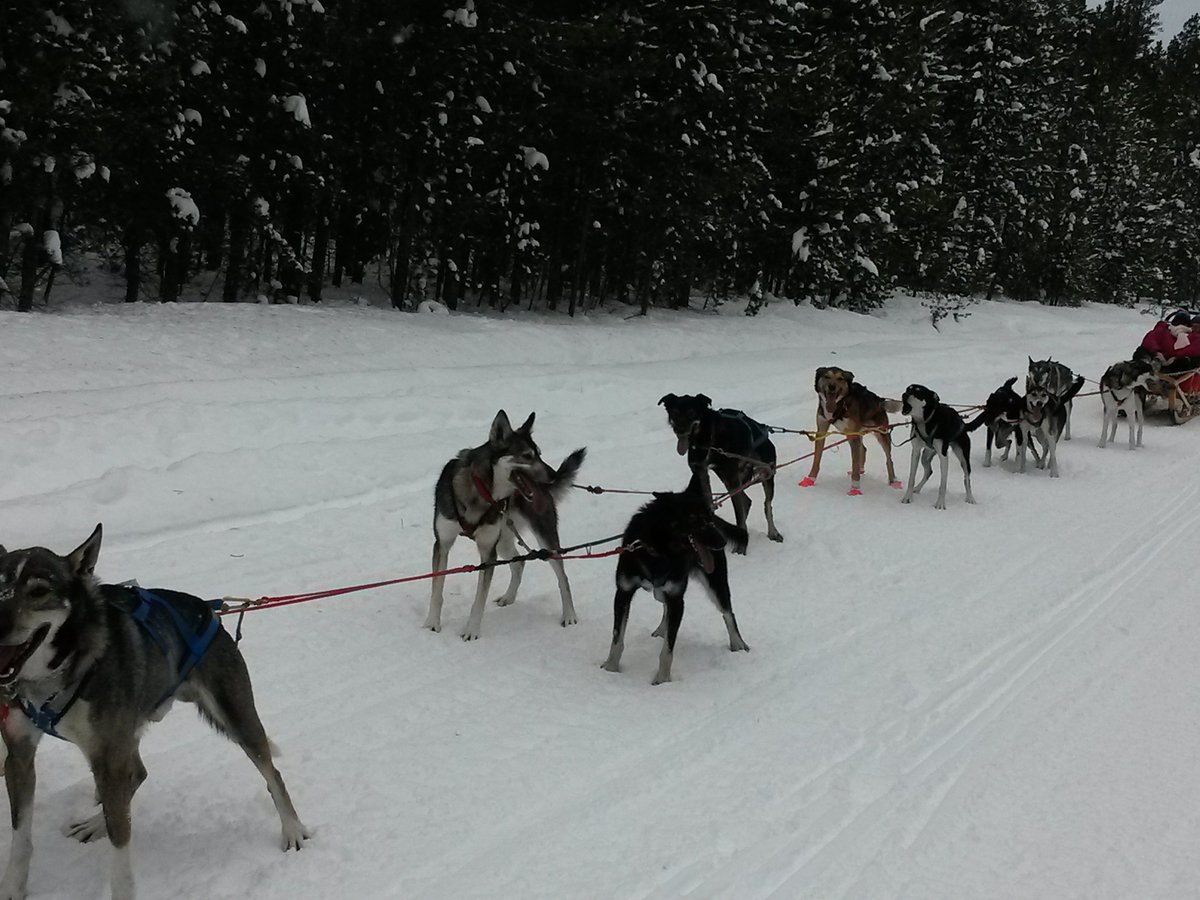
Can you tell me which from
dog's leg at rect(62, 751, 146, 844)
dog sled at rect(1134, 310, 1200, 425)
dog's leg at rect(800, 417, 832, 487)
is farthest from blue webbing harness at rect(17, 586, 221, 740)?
dog sled at rect(1134, 310, 1200, 425)

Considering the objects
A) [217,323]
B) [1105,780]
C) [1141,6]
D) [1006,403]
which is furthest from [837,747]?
[1141,6]

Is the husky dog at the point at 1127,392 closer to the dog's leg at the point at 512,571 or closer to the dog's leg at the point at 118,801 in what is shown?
the dog's leg at the point at 512,571

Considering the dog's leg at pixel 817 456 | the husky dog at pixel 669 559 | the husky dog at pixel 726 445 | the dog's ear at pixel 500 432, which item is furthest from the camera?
the dog's leg at pixel 817 456

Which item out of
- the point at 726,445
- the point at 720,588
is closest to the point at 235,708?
the point at 720,588

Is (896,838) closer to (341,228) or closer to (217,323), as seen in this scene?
(217,323)

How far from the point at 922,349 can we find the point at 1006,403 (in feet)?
35.0

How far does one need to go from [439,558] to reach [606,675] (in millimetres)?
1325

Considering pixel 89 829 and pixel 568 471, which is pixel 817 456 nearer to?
pixel 568 471

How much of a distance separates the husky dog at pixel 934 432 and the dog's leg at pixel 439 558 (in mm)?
5706

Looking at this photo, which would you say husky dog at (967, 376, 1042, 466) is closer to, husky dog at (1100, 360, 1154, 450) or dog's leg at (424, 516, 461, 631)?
husky dog at (1100, 360, 1154, 450)

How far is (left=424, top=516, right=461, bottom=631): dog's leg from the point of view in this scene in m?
5.39

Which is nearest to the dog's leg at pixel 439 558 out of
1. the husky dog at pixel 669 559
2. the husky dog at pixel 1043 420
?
the husky dog at pixel 669 559

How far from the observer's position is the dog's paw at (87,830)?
3141mm

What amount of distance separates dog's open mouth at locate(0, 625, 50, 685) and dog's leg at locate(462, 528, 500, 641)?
2.83 meters
